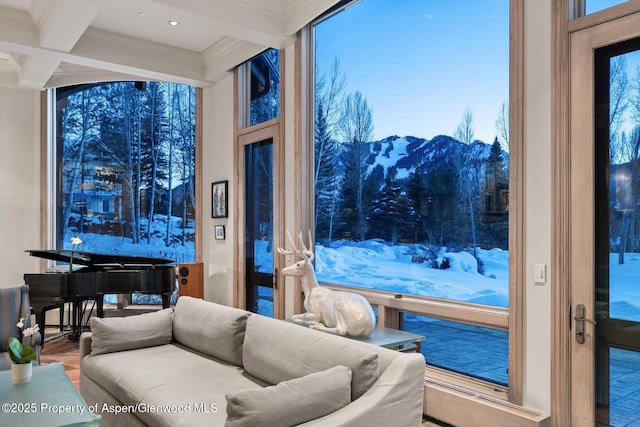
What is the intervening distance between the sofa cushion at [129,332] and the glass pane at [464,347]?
1934mm

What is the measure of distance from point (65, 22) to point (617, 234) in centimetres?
467

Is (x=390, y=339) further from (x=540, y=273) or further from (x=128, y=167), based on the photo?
(x=128, y=167)

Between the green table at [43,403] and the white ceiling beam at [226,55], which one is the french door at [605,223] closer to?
the green table at [43,403]

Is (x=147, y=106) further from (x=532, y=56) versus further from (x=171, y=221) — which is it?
(x=532, y=56)

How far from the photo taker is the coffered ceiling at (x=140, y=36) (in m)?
4.44

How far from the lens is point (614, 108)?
8.87 ft

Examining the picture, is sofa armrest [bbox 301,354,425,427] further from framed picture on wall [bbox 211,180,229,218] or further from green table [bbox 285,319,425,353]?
framed picture on wall [bbox 211,180,229,218]

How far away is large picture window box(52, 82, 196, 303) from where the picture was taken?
6926mm

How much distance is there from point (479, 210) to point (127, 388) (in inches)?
101


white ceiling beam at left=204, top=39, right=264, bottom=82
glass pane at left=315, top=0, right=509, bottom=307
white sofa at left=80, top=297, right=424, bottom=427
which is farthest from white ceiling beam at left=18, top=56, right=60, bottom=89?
white sofa at left=80, top=297, right=424, bottom=427

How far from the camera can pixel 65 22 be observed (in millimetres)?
4395

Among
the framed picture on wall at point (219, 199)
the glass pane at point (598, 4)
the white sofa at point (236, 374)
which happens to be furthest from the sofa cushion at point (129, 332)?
the glass pane at point (598, 4)

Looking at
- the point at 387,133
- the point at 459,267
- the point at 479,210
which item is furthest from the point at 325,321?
the point at 387,133

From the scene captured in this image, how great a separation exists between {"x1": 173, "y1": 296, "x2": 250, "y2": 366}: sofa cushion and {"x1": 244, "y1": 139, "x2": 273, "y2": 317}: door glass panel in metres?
1.71
